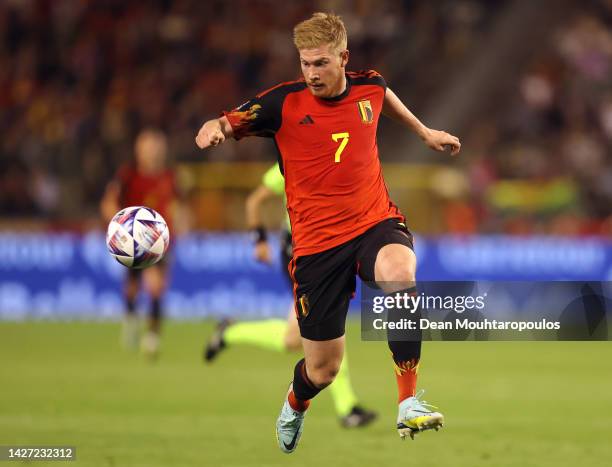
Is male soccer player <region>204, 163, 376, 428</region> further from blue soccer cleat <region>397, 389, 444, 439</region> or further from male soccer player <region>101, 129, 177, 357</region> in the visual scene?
male soccer player <region>101, 129, 177, 357</region>

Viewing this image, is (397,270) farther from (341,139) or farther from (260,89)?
(260,89)

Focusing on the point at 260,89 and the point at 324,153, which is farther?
the point at 260,89

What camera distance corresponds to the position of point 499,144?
20062 mm

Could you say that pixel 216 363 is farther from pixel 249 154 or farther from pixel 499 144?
pixel 499 144

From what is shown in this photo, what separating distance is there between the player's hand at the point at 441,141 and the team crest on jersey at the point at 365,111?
46 centimetres

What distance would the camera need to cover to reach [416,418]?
601 centimetres

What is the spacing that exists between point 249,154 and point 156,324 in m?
6.87

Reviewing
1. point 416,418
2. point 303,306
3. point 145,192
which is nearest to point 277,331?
point 303,306

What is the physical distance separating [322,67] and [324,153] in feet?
1.50

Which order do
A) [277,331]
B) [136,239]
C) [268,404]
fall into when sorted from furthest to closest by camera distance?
[268,404] < [277,331] < [136,239]

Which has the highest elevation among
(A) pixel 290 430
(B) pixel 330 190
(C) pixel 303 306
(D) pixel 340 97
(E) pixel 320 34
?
(E) pixel 320 34

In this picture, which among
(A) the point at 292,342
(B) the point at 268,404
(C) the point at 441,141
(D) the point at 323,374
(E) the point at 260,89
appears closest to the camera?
(D) the point at 323,374

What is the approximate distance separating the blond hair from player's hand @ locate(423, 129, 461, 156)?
848mm

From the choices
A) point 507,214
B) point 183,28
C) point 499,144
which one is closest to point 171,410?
point 507,214
